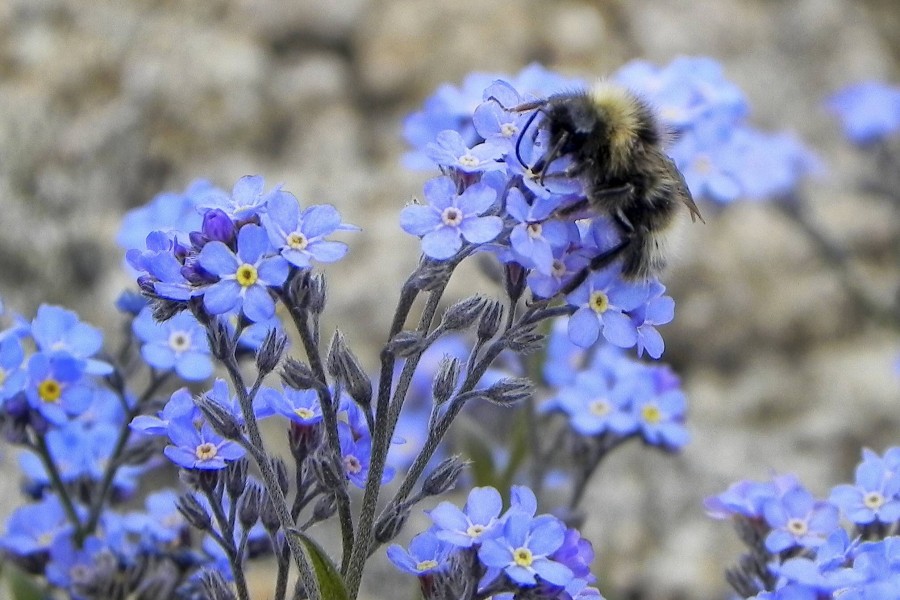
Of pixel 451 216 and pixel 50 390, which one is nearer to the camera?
pixel 451 216

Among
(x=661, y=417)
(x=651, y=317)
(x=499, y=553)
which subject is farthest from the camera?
(x=661, y=417)

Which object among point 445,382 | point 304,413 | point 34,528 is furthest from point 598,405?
point 34,528

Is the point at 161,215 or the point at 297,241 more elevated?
the point at 161,215

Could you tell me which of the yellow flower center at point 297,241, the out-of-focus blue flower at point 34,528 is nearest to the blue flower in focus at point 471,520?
the yellow flower center at point 297,241

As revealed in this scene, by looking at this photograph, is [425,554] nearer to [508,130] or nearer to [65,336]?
[508,130]

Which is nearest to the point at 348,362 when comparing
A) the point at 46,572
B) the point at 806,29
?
the point at 46,572

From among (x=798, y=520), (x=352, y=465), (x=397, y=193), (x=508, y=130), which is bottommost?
(x=352, y=465)

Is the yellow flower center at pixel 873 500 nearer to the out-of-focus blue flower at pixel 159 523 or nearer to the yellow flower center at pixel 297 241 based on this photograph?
the yellow flower center at pixel 297 241

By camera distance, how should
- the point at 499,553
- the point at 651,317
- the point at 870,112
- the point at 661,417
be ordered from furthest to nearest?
the point at 870,112 < the point at 661,417 < the point at 651,317 < the point at 499,553
